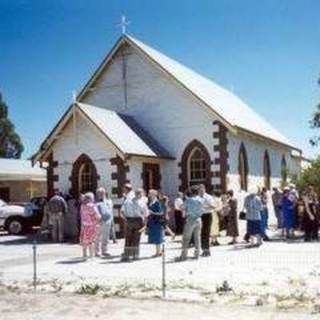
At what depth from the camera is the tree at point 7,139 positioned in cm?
7525

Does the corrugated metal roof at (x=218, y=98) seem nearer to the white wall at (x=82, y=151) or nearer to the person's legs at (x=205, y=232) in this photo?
the white wall at (x=82, y=151)

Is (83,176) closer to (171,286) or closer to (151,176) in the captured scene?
(151,176)

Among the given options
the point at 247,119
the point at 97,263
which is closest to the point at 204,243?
the point at 97,263

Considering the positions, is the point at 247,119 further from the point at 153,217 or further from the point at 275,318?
the point at 275,318

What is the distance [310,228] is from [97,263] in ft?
27.6

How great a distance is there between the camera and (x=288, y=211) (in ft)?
79.2

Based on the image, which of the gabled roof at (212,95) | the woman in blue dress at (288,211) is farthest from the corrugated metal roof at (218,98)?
the woman in blue dress at (288,211)

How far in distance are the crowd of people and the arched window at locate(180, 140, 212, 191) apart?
7.53ft

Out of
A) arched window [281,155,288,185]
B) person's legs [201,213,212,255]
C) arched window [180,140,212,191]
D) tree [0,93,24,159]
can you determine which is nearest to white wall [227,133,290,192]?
arched window [281,155,288,185]

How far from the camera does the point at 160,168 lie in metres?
30.5

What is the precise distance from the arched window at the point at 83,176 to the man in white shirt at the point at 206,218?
365 inches

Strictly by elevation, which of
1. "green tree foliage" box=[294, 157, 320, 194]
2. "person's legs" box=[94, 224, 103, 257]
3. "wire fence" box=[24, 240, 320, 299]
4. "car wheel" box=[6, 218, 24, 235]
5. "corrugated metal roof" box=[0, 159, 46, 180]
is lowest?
"wire fence" box=[24, 240, 320, 299]

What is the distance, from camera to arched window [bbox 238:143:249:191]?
31.8 meters

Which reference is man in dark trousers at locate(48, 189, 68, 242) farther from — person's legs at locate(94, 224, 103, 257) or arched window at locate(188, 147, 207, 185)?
arched window at locate(188, 147, 207, 185)
